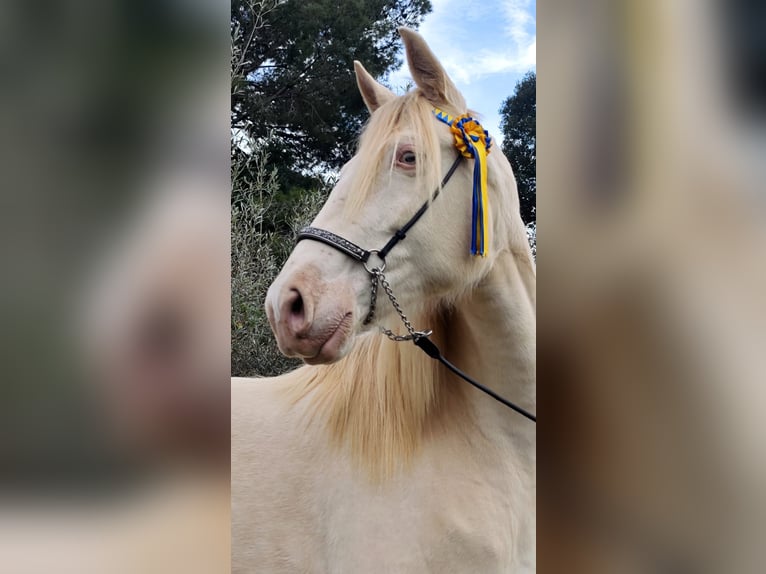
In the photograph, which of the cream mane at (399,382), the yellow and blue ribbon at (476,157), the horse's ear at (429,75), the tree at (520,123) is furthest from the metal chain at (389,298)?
the tree at (520,123)

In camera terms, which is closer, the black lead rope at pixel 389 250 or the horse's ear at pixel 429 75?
the black lead rope at pixel 389 250

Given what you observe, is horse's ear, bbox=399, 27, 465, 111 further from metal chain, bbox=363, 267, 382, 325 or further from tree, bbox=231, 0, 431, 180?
metal chain, bbox=363, 267, 382, 325

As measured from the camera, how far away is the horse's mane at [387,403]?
1.17 metres

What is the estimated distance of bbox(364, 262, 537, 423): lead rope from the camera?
3.34 ft

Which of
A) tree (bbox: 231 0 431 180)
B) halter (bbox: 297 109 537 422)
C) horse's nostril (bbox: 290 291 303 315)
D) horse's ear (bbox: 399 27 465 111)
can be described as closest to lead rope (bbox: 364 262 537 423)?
halter (bbox: 297 109 537 422)

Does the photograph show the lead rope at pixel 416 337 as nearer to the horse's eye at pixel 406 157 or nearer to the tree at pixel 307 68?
the horse's eye at pixel 406 157

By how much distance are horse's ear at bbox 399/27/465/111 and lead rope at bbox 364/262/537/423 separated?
45 centimetres

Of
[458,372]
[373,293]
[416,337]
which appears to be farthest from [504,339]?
[373,293]

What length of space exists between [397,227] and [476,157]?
0.26m

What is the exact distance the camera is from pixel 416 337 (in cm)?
108

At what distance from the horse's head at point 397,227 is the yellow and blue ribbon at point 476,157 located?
2 centimetres
